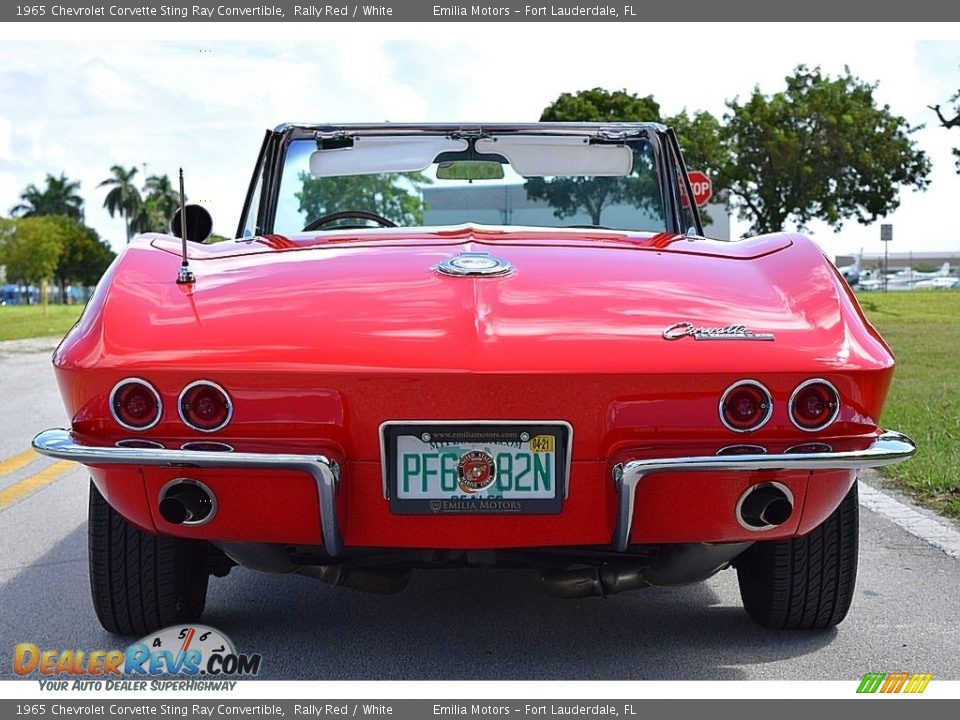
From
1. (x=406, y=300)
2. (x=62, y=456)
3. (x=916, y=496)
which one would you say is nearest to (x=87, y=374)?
(x=62, y=456)

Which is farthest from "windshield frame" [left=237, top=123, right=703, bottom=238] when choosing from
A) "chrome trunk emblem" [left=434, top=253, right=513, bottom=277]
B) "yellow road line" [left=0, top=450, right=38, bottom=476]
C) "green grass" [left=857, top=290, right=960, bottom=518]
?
"yellow road line" [left=0, top=450, right=38, bottom=476]

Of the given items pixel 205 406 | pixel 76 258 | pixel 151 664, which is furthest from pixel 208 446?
pixel 76 258

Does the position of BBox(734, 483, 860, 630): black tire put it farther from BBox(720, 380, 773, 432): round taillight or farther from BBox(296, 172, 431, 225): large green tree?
BBox(296, 172, 431, 225): large green tree

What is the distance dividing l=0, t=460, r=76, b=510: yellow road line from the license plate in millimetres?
3773

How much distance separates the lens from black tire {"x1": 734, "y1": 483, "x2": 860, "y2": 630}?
365cm

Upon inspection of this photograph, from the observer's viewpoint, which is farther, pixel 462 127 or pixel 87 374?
pixel 462 127

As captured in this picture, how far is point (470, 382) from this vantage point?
3061mm

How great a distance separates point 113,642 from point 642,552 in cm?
157

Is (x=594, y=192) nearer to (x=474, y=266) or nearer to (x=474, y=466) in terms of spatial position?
(x=474, y=266)

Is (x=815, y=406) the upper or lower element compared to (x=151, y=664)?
upper

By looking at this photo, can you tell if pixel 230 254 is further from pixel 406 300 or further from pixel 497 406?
pixel 497 406

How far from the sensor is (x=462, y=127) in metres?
5.25

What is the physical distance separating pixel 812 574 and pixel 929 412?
19.7 ft

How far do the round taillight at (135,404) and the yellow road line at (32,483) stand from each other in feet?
11.0
